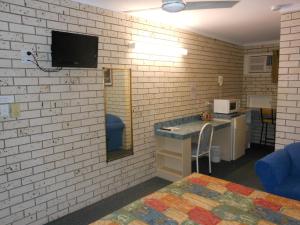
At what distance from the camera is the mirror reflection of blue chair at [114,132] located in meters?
3.20

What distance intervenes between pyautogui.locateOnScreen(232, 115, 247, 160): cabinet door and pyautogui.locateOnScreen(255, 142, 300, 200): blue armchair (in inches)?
67.0

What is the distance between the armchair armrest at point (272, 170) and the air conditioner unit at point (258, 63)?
143 inches

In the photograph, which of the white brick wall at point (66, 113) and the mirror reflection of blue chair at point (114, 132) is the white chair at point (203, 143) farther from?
the mirror reflection of blue chair at point (114, 132)

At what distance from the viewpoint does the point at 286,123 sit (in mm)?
3256

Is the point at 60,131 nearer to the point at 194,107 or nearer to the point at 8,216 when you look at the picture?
the point at 8,216

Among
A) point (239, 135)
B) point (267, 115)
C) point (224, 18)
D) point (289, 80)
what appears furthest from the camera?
point (267, 115)

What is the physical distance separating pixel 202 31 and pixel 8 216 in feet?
13.4

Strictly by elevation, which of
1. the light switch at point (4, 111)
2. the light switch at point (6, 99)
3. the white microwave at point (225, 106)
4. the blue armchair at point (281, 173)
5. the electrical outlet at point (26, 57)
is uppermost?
the electrical outlet at point (26, 57)

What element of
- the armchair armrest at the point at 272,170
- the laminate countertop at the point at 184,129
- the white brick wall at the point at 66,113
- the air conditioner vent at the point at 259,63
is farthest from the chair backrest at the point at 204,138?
the air conditioner vent at the point at 259,63

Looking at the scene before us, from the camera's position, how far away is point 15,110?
2.32 meters

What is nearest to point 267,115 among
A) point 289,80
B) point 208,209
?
point 289,80

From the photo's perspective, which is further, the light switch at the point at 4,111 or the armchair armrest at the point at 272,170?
the armchair armrest at the point at 272,170

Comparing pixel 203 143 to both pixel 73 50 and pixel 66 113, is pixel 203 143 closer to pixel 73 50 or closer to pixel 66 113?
pixel 66 113

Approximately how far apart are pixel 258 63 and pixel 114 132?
431cm
